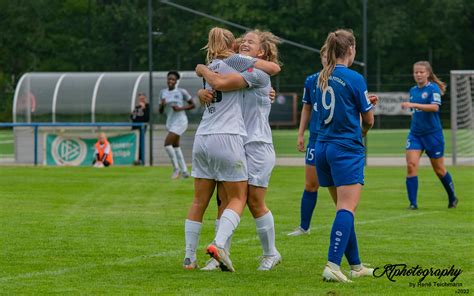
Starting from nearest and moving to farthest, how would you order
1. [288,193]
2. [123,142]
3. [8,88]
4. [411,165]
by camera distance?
[411,165] < [288,193] < [123,142] < [8,88]

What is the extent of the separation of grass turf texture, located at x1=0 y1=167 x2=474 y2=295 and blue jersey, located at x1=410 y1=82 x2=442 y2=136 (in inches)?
44.4

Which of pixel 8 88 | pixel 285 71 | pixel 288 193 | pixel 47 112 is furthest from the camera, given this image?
pixel 285 71

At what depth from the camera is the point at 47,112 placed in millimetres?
33094

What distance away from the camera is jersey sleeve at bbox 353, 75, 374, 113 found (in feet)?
27.0

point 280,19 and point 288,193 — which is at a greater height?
point 280,19

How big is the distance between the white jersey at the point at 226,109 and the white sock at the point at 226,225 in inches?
25.3

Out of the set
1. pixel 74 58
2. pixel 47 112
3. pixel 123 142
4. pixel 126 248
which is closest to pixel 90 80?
pixel 47 112

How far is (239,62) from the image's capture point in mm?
8742

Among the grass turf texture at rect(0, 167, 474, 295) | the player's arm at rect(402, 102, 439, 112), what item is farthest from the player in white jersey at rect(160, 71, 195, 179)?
the player's arm at rect(402, 102, 439, 112)

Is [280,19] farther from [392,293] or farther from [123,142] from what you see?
[392,293]

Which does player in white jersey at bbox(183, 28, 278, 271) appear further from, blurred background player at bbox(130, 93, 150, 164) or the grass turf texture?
blurred background player at bbox(130, 93, 150, 164)

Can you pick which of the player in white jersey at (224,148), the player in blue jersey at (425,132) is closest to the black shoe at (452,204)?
the player in blue jersey at (425,132)

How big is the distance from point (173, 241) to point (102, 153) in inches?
665

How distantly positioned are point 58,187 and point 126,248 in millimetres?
9378
